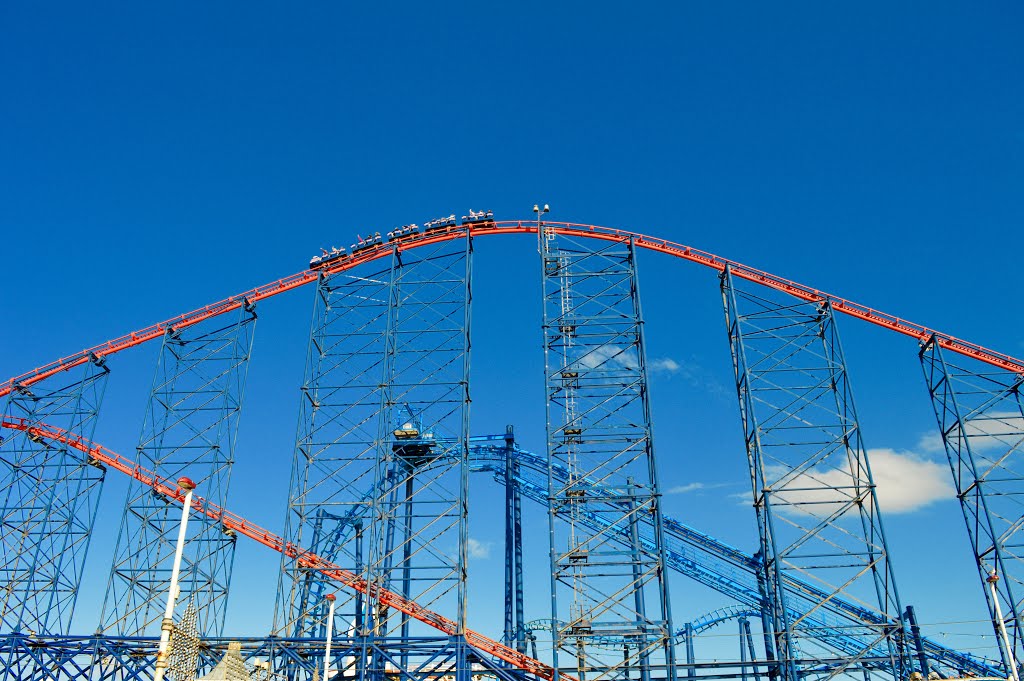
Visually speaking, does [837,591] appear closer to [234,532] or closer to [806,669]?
[806,669]

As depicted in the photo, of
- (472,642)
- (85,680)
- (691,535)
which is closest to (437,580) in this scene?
(472,642)

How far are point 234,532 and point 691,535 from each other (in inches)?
712

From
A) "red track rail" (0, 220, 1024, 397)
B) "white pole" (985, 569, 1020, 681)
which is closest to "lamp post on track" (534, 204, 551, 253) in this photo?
"red track rail" (0, 220, 1024, 397)

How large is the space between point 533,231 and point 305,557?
13902mm

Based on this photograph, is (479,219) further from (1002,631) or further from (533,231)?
(1002,631)

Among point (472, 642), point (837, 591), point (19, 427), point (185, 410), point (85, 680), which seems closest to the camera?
point (837, 591)

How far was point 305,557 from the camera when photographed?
27.0 meters

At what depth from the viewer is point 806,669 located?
73.4ft

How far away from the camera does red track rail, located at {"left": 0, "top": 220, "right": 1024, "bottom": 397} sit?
1118 inches

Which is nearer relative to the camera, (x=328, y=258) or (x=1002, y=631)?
(x=1002, y=631)

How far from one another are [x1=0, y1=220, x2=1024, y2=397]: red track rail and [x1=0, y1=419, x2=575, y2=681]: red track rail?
3401mm

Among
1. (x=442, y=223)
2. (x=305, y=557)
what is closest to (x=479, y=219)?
(x=442, y=223)

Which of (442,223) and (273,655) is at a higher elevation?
(442,223)

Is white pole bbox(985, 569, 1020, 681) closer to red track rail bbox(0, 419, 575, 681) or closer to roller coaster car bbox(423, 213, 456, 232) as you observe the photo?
red track rail bbox(0, 419, 575, 681)
